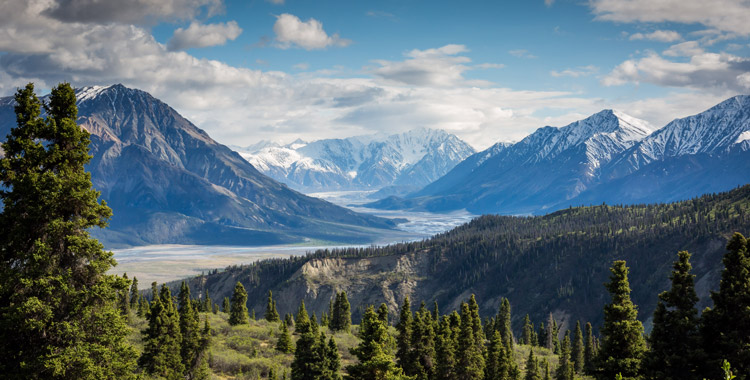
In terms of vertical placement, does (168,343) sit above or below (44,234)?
below

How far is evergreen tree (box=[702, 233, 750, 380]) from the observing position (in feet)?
99.6

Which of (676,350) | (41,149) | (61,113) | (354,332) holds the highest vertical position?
(61,113)

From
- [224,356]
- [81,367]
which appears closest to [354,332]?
[224,356]

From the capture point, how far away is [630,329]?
35.6 meters

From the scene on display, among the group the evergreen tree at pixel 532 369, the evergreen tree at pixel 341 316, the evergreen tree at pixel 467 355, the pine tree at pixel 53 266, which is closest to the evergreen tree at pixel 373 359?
the pine tree at pixel 53 266

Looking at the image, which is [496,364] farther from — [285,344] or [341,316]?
[341,316]

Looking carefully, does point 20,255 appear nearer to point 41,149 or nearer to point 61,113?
point 41,149

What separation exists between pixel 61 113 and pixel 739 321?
34322mm

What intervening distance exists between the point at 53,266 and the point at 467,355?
44387mm

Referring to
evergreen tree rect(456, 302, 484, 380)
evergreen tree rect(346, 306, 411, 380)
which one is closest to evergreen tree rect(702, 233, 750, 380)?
evergreen tree rect(346, 306, 411, 380)

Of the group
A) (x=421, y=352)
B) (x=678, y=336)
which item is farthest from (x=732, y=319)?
(x=421, y=352)

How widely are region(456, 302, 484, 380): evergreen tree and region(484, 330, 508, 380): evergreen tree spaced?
471 cm

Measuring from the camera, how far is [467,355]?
59.2 meters

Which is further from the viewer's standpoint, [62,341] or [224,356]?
[224,356]
